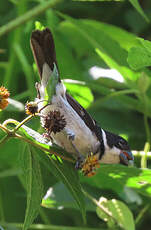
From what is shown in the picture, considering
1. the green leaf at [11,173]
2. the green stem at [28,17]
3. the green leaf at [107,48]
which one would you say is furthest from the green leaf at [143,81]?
the green leaf at [11,173]

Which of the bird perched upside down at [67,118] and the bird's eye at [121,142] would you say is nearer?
the bird perched upside down at [67,118]

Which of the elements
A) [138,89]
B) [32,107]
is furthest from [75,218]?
[32,107]

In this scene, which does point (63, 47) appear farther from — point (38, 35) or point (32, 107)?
point (32, 107)

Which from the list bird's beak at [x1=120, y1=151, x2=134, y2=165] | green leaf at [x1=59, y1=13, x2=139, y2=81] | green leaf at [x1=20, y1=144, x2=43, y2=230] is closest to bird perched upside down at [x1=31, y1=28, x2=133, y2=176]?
bird's beak at [x1=120, y1=151, x2=134, y2=165]

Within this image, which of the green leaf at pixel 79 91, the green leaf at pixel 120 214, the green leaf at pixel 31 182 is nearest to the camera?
the green leaf at pixel 31 182

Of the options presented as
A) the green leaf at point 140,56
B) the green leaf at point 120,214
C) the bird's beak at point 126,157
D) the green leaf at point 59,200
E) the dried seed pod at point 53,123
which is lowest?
the green leaf at point 120,214

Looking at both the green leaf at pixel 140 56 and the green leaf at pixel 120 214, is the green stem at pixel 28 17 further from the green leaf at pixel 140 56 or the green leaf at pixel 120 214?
the green leaf at pixel 140 56

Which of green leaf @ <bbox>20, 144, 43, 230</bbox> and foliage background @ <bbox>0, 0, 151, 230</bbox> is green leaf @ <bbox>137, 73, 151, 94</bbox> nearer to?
foliage background @ <bbox>0, 0, 151, 230</bbox>
